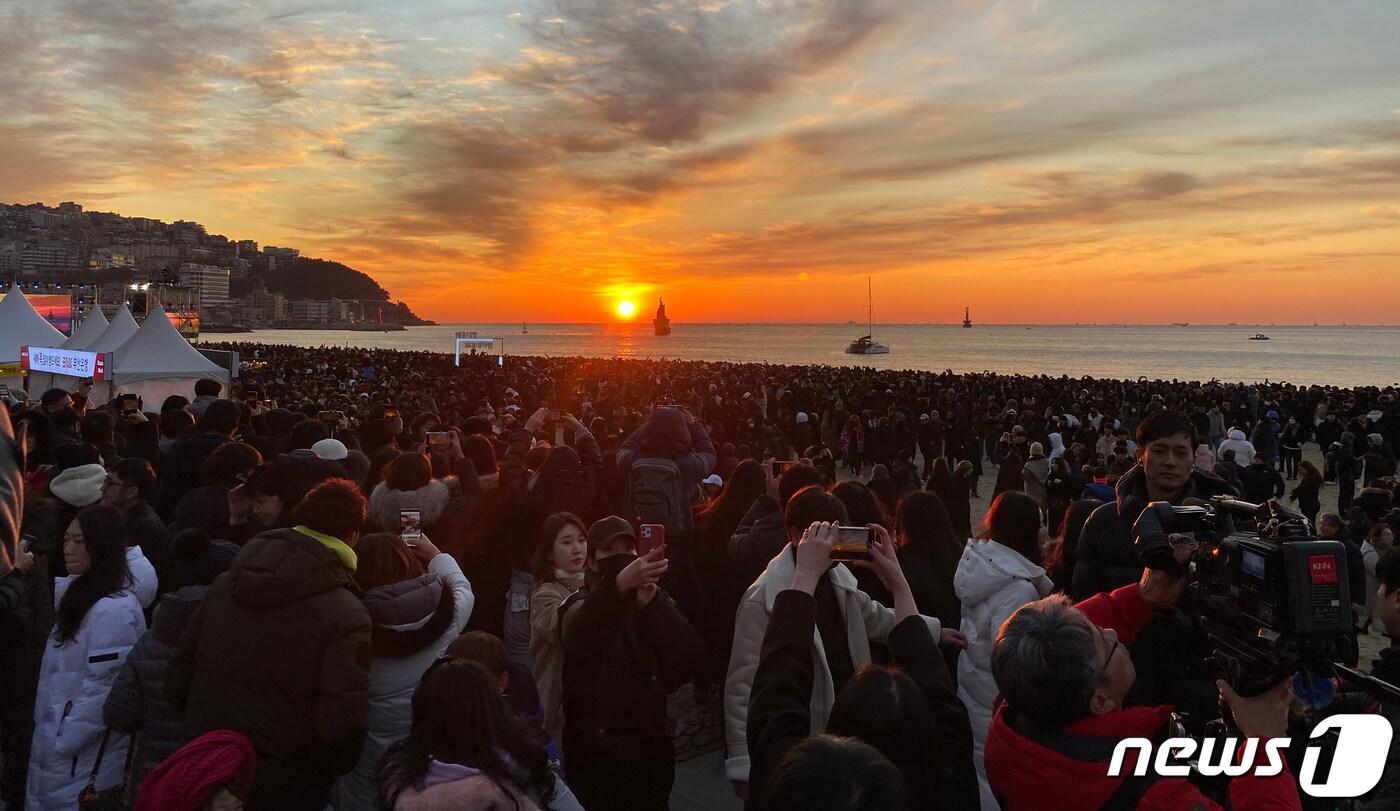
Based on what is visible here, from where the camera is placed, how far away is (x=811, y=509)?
2557 millimetres

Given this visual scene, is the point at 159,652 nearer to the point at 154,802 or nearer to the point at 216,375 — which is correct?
the point at 154,802

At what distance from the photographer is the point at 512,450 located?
536 cm

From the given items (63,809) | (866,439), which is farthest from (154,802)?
(866,439)

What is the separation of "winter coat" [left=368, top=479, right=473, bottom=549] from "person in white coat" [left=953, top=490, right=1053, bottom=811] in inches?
116

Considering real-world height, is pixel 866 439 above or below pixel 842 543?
below

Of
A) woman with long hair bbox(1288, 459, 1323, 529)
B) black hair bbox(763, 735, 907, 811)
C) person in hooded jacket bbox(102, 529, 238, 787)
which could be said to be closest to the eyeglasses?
black hair bbox(763, 735, 907, 811)

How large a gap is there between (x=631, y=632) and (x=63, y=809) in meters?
2.38

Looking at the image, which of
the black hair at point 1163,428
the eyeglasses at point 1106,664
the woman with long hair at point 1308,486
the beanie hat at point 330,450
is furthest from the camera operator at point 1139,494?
the woman with long hair at point 1308,486

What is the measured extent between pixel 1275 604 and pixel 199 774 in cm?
260

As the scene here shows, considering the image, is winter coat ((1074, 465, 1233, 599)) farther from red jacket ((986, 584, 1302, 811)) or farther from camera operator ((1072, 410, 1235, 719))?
red jacket ((986, 584, 1302, 811))

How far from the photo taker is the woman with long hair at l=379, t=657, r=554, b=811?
1.79 meters

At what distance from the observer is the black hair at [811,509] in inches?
101
